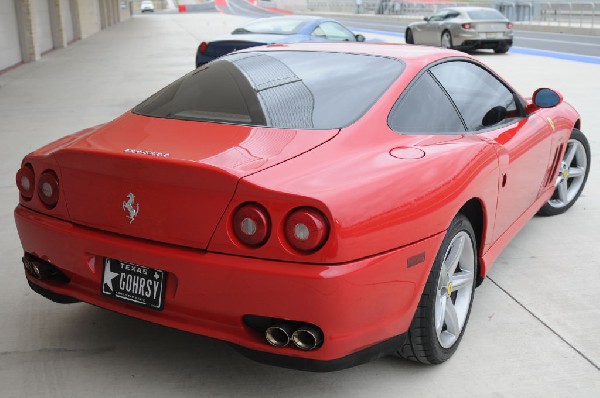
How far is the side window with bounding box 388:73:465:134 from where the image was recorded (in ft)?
11.2

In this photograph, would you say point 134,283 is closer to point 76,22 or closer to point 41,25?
point 41,25

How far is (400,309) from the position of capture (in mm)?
2902

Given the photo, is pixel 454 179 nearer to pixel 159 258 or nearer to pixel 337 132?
pixel 337 132

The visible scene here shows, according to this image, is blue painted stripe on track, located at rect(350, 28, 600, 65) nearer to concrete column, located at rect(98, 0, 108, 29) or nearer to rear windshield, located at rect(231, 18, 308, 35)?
rear windshield, located at rect(231, 18, 308, 35)

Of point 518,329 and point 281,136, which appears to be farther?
point 518,329

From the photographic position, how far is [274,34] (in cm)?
1297

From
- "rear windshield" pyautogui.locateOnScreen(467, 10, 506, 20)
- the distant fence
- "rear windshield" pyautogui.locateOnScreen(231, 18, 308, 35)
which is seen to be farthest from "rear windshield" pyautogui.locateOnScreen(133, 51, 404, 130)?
the distant fence

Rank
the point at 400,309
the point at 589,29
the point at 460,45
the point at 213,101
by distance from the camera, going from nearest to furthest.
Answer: the point at 400,309 → the point at 213,101 → the point at 460,45 → the point at 589,29

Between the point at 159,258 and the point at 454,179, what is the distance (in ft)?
4.22

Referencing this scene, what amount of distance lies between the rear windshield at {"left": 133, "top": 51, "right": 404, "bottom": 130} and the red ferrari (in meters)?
0.01

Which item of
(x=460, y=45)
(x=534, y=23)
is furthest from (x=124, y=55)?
(x=534, y=23)

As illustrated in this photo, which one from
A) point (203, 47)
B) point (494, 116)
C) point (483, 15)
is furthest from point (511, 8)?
point (494, 116)

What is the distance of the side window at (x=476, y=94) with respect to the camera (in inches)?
152

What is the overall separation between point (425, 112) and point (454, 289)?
0.84m
